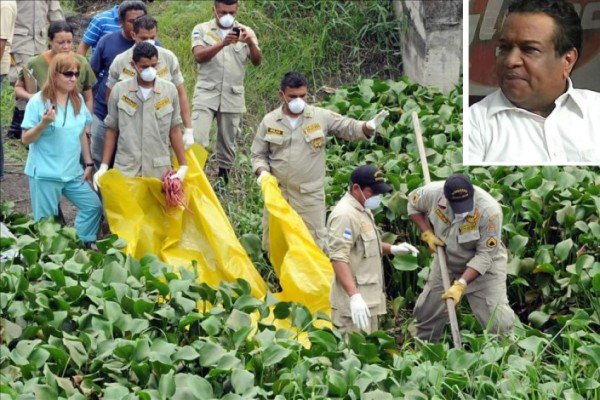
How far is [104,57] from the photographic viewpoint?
11.2 metres

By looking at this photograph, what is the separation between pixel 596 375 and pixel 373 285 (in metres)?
1.59

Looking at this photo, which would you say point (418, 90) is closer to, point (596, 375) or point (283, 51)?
point (283, 51)

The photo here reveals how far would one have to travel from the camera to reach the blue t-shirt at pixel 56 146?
10414mm

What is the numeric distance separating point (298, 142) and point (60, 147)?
5.32ft

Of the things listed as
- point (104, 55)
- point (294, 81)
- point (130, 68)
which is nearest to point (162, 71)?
point (130, 68)

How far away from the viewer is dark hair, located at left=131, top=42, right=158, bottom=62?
10023 mm

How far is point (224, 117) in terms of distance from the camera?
11805 millimetres

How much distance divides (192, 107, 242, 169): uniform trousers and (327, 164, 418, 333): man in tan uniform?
2.77 m

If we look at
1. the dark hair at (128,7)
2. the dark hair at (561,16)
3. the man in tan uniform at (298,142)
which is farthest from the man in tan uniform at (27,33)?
the dark hair at (561,16)

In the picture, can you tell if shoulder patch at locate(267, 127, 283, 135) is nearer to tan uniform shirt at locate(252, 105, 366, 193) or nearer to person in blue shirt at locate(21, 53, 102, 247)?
tan uniform shirt at locate(252, 105, 366, 193)

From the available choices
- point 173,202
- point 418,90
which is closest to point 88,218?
point 173,202

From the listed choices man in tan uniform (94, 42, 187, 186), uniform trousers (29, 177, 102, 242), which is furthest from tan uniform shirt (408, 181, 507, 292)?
uniform trousers (29, 177, 102, 242)

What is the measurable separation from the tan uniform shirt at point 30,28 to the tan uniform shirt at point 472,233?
487 centimetres

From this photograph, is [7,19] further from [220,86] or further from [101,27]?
[220,86]
